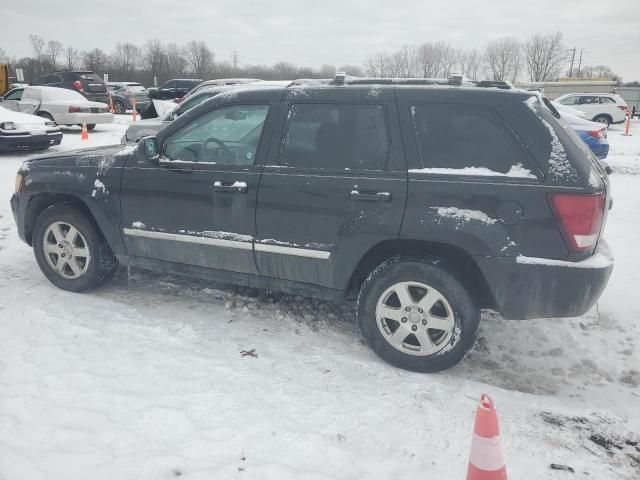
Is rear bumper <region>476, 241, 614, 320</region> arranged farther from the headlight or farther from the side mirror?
the headlight

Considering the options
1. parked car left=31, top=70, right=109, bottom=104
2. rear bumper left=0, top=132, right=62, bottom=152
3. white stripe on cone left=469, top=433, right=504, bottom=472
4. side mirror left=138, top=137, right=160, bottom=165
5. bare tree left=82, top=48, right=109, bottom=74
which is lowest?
white stripe on cone left=469, top=433, right=504, bottom=472

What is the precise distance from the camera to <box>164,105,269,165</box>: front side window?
12.2 ft

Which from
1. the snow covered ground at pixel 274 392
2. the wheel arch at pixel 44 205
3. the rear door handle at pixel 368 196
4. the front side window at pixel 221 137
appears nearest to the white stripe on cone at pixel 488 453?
the snow covered ground at pixel 274 392

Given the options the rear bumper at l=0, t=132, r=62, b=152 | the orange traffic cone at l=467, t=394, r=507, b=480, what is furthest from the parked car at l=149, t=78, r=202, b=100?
the orange traffic cone at l=467, t=394, r=507, b=480

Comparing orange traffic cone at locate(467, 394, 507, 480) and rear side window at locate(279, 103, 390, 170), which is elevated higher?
rear side window at locate(279, 103, 390, 170)

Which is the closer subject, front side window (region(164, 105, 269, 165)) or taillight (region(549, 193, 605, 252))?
taillight (region(549, 193, 605, 252))

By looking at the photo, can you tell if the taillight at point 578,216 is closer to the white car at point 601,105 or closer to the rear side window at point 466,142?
the rear side window at point 466,142

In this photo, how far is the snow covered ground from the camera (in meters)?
2.51

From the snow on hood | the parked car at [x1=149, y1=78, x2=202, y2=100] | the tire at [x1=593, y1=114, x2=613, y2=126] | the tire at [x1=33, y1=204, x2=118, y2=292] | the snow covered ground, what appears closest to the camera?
the snow covered ground

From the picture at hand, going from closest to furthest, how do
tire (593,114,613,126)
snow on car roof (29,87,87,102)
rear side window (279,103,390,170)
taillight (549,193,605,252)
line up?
taillight (549,193,605,252) → rear side window (279,103,390,170) → snow on car roof (29,87,87,102) → tire (593,114,613,126)

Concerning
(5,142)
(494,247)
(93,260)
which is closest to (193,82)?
(5,142)

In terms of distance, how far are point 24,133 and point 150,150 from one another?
9337 mm

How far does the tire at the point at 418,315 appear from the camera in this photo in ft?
10.4

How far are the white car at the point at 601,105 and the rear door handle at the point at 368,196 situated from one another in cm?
2426
